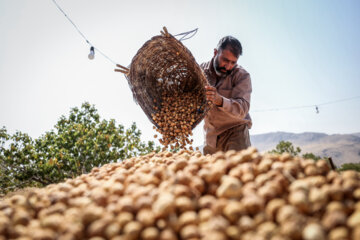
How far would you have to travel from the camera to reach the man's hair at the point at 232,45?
3311 mm

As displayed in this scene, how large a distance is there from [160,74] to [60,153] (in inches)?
190

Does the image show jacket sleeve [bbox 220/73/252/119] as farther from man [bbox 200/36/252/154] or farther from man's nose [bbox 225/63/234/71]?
man's nose [bbox 225/63/234/71]

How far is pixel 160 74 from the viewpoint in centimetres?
380

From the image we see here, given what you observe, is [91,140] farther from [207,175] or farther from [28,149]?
[207,175]

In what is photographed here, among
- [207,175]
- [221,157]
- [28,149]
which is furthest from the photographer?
[28,149]

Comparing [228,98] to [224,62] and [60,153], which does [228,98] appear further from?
[60,153]

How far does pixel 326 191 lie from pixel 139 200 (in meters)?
0.89

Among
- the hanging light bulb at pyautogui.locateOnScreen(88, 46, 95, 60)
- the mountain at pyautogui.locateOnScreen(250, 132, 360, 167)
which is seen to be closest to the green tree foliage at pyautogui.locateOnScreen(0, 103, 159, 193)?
the hanging light bulb at pyautogui.locateOnScreen(88, 46, 95, 60)

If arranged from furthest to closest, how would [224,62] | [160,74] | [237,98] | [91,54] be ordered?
[91,54] → [160,74] → [224,62] → [237,98]

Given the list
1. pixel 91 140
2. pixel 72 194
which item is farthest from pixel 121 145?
pixel 72 194

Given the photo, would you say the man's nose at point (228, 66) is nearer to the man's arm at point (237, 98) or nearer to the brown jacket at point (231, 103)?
the brown jacket at point (231, 103)

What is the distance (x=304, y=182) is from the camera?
107 cm

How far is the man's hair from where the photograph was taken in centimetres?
331

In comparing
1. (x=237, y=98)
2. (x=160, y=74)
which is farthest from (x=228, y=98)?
(x=160, y=74)
